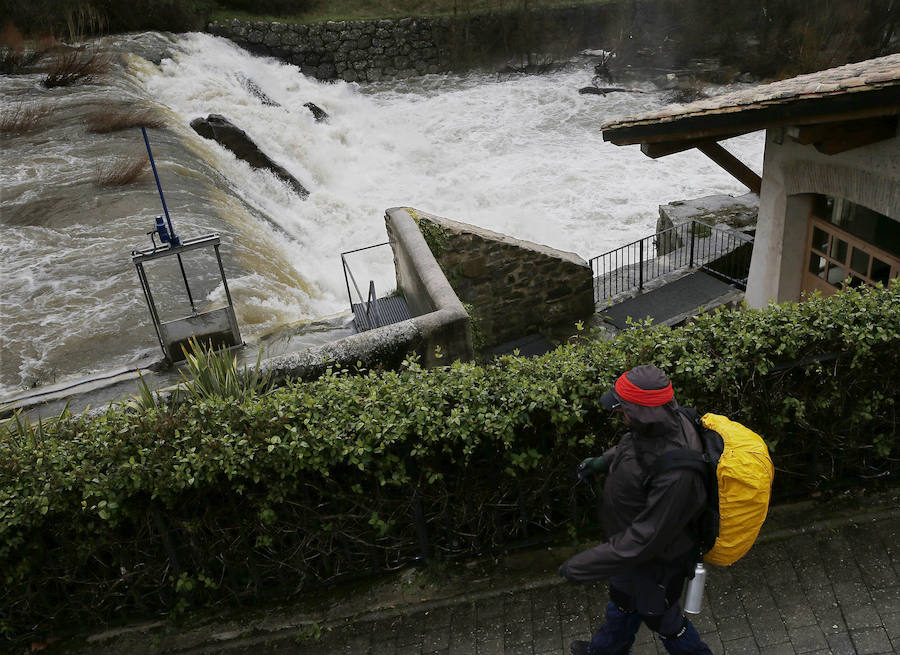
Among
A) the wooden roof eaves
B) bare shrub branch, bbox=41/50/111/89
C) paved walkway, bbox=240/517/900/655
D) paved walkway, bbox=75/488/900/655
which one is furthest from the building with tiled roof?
bare shrub branch, bbox=41/50/111/89

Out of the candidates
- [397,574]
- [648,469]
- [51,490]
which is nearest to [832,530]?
[648,469]

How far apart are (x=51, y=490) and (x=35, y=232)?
960cm

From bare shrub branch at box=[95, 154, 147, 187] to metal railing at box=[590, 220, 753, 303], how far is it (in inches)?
321

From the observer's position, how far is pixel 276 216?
14.4 m

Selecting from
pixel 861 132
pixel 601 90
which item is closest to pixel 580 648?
pixel 861 132

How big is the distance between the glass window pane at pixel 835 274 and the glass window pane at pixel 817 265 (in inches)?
5.5

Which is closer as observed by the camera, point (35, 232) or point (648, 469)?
point (648, 469)

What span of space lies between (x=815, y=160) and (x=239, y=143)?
12.5 meters

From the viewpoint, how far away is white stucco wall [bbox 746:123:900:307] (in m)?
6.03

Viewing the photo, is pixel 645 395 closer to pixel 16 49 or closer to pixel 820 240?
pixel 820 240

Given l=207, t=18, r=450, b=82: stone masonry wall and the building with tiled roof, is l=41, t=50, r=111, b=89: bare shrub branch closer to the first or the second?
l=207, t=18, r=450, b=82: stone masonry wall

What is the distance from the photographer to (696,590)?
312 cm

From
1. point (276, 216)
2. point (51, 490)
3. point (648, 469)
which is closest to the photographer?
point (648, 469)

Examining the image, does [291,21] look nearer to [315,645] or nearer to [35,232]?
[35,232]
